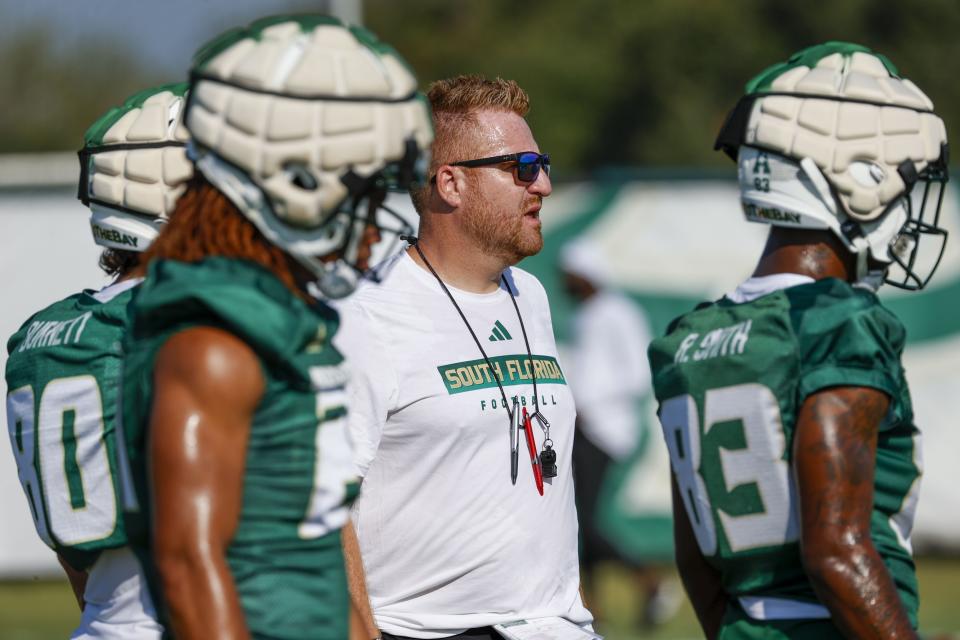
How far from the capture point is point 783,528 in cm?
341

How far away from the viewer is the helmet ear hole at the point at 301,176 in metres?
Result: 2.71

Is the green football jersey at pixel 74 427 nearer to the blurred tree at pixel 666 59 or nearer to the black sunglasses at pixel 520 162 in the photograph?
the black sunglasses at pixel 520 162

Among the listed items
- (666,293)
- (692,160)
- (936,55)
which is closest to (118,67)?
(692,160)

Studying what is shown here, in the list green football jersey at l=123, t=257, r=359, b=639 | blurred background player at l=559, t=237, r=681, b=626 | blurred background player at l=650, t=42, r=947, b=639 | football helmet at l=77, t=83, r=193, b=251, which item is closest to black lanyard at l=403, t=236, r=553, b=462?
blurred background player at l=650, t=42, r=947, b=639

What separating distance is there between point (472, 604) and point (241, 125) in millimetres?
1611

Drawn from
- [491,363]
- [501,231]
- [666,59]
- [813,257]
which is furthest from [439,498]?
[666,59]

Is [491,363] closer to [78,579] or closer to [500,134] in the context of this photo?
[500,134]

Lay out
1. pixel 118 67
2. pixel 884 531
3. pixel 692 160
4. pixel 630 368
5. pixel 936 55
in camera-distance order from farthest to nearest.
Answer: pixel 118 67 → pixel 936 55 → pixel 692 160 → pixel 630 368 → pixel 884 531

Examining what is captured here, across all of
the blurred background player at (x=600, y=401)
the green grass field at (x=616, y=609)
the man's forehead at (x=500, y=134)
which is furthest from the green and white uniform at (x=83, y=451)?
the blurred background player at (x=600, y=401)

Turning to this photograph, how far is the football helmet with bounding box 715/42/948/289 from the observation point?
3520 mm

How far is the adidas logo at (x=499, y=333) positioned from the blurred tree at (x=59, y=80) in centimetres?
3174

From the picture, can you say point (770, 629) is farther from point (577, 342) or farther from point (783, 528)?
point (577, 342)

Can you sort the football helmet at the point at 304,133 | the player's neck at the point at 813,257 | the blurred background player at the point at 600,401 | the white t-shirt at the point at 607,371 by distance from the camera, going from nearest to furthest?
the football helmet at the point at 304,133
the player's neck at the point at 813,257
the blurred background player at the point at 600,401
the white t-shirt at the point at 607,371

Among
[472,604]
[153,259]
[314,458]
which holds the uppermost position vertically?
[153,259]
